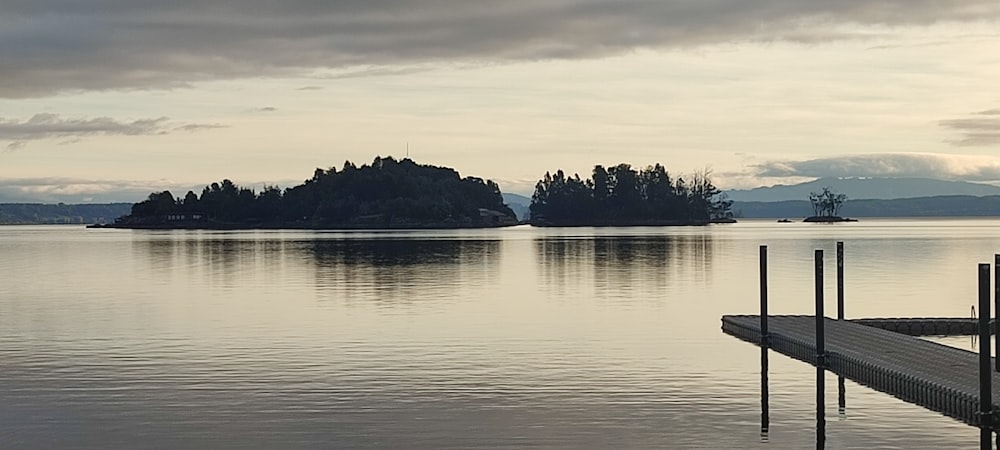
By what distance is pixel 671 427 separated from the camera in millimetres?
20938

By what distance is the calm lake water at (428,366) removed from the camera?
20.7 m

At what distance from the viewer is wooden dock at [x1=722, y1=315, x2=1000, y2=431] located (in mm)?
21469

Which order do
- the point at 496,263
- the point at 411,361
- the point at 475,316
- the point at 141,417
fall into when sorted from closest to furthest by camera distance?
the point at 141,417
the point at 411,361
the point at 475,316
the point at 496,263

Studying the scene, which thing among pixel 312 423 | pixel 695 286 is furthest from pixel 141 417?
pixel 695 286

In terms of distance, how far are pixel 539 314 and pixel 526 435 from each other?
911 inches

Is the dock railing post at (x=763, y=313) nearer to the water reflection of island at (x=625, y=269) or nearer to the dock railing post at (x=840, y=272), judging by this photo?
the dock railing post at (x=840, y=272)

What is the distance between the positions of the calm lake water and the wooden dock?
366 mm

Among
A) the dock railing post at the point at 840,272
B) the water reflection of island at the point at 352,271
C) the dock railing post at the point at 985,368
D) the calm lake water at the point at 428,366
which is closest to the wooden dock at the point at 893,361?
the dock railing post at the point at 985,368

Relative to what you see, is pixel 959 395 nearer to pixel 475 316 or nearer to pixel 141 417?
pixel 141 417

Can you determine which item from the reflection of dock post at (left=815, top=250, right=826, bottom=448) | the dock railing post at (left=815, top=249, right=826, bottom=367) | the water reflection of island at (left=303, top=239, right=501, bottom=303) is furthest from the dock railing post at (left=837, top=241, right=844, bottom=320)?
the water reflection of island at (left=303, top=239, right=501, bottom=303)

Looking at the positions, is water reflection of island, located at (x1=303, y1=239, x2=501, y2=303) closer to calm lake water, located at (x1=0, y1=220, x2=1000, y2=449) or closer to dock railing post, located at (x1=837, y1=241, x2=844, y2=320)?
calm lake water, located at (x1=0, y1=220, x2=1000, y2=449)

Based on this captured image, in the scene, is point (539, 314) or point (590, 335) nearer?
point (590, 335)

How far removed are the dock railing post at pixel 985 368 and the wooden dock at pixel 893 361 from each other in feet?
0.31

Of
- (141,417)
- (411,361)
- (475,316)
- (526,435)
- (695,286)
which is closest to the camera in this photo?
(526,435)
